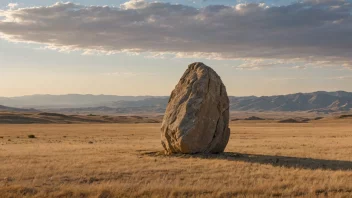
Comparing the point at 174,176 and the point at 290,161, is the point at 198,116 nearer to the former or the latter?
the point at 290,161

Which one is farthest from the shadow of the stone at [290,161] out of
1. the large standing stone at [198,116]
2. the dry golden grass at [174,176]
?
the large standing stone at [198,116]

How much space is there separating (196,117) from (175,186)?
468 inches

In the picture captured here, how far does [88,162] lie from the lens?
24094mm

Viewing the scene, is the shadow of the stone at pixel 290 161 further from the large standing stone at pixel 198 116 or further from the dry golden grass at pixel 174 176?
the large standing stone at pixel 198 116

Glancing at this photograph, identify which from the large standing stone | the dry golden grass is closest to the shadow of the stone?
the dry golden grass

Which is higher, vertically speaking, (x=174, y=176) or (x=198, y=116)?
(x=198, y=116)

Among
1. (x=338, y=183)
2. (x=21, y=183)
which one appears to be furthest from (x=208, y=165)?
(x=21, y=183)

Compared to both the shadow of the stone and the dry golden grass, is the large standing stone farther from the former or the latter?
the dry golden grass

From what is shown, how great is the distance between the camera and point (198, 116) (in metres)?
28.1

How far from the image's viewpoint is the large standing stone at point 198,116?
92.3ft

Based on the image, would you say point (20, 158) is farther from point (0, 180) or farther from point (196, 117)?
point (196, 117)

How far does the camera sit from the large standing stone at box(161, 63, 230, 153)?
92.3 ft

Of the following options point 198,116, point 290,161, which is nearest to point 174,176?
point 198,116

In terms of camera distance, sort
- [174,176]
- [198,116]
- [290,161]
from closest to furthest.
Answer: [174,176] → [290,161] → [198,116]
